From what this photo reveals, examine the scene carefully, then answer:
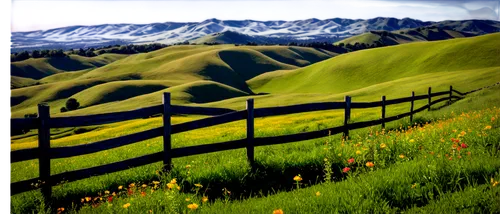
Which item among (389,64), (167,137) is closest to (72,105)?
(389,64)

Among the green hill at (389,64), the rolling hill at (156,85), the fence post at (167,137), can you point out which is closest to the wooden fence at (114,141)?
the fence post at (167,137)

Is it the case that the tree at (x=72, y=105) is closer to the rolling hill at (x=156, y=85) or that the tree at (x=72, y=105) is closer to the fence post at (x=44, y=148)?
the rolling hill at (x=156, y=85)

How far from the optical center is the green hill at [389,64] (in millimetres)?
87438

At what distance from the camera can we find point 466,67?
82438 millimetres

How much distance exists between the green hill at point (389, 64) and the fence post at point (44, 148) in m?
87.7

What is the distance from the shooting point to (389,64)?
110m

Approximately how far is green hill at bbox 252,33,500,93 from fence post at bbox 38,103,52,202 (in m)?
87.7

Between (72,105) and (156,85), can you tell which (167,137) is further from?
(156,85)

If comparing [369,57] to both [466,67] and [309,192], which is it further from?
[309,192]

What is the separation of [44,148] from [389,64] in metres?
112

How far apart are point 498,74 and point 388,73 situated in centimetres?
5686

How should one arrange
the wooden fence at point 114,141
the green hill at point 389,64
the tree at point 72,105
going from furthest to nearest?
1. the tree at point 72,105
2. the green hill at point 389,64
3. the wooden fence at point 114,141

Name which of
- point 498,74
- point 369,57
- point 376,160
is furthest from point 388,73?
point 376,160

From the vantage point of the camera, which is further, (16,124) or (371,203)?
(16,124)
